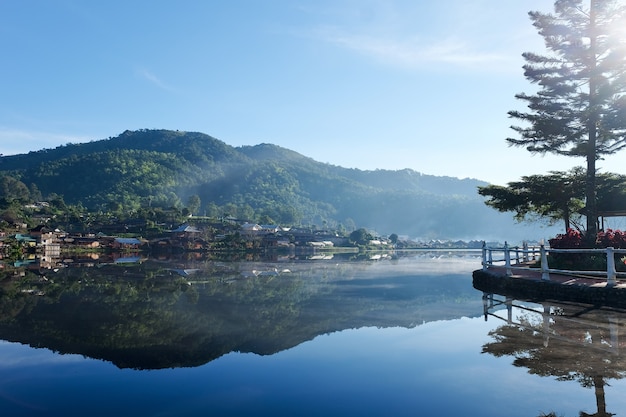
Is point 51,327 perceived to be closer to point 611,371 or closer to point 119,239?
point 611,371

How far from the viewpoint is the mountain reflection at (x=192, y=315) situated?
695 cm

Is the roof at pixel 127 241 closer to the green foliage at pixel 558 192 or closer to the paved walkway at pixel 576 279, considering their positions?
the green foliage at pixel 558 192

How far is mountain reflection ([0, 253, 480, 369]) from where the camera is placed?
695 cm

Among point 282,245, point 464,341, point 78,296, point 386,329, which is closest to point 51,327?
point 78,296

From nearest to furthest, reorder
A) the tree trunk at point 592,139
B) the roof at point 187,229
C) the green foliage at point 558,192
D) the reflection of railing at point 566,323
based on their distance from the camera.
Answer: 1. the reflection of railing at point 566,323
2. the tree trunk at point 592,139
3. the green foliage at point 558,192
4. the roof at point 187,229

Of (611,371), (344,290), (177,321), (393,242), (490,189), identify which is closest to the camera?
(611,371)

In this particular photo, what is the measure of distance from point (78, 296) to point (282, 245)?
272 ft

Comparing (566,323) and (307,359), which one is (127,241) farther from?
(566,323)

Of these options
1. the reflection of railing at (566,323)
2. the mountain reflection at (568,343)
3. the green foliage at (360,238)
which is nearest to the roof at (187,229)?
the green foliage at (360,238)

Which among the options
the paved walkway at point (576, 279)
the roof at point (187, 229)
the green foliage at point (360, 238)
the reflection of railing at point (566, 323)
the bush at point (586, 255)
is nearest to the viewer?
the reflection of railing at point (566, 323)

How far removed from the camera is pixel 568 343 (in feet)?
22.4

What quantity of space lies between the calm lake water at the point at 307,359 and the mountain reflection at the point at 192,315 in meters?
0.05

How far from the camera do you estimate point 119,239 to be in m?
72.6

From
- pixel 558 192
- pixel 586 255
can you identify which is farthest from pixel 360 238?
pixel 586 255
